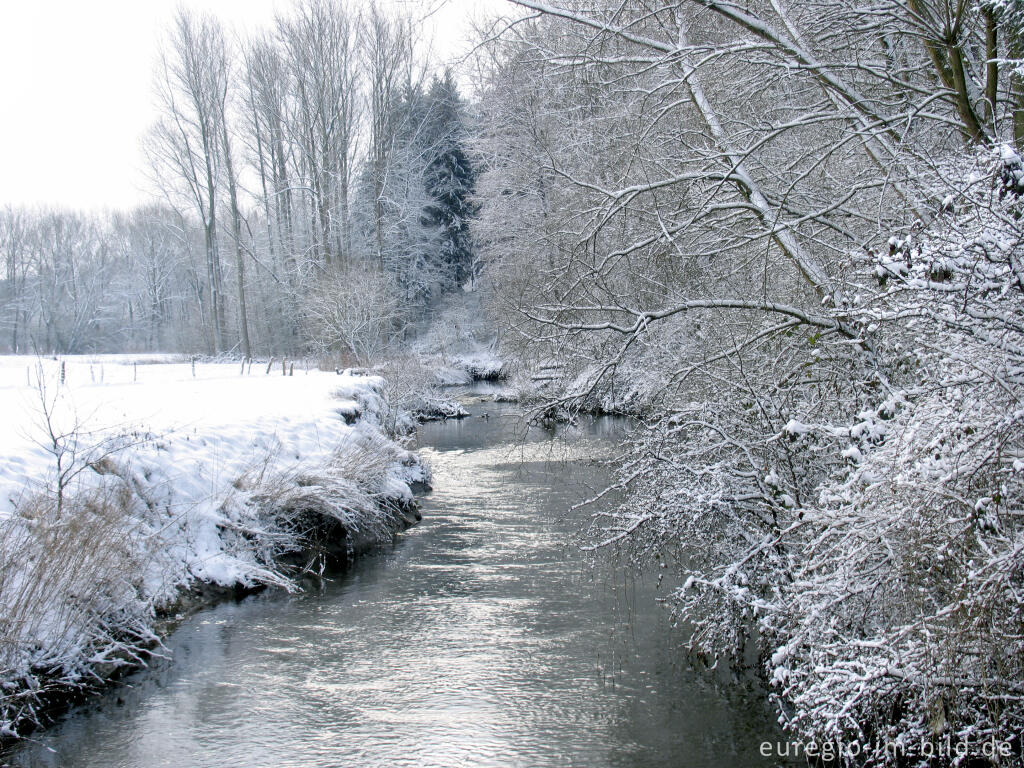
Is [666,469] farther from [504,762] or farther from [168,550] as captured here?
[168,550]

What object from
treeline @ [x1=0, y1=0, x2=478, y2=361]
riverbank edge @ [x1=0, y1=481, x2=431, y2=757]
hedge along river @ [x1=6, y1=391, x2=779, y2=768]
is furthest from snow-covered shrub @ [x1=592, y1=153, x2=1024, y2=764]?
treeline @ [x1=0, y1=0, x2=478, y2=361]

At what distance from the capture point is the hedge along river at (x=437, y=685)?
5258 millimetres

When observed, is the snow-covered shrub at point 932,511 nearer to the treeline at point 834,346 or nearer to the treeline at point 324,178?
the treeline at point 834,346

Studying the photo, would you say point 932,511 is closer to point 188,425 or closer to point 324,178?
point 188,425

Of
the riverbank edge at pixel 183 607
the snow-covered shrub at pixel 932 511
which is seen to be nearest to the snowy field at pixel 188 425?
the riverbank edge at pixel 183 607

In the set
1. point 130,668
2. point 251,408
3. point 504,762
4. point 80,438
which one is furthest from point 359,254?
point 504,762

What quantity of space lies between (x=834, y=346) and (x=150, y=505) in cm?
734

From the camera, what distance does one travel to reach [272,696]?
6.14m

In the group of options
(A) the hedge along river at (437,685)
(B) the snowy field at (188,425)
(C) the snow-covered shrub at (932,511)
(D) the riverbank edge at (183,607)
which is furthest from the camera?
(B) the snowy field at (188,425)

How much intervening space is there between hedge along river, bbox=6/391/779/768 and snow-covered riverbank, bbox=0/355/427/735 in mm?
506

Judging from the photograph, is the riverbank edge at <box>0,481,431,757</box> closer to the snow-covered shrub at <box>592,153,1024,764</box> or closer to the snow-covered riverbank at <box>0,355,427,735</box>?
the snow-covered riverbank at <box>0,355,427,735</box>

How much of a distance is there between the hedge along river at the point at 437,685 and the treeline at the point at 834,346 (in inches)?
21.1

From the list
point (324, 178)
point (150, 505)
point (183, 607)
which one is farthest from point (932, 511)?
point (324, 178)

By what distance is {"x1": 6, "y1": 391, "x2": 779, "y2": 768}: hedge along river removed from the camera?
526 cm
